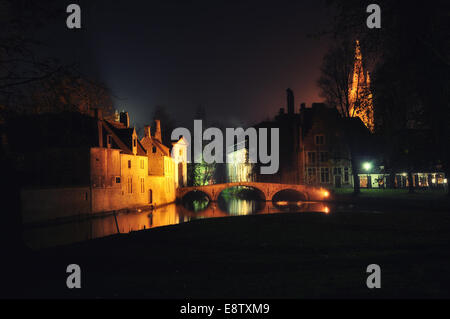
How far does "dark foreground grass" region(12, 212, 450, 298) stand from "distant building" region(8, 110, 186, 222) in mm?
9283

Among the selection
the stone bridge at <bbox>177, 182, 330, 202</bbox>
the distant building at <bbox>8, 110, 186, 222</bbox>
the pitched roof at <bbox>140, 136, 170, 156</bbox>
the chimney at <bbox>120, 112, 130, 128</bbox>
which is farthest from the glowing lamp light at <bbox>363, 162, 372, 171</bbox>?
the chimney at <bbox>120, 112, 130, 128</bbox>

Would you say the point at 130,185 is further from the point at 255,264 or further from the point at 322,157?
the point at 255,264

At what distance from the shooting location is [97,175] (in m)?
32.7

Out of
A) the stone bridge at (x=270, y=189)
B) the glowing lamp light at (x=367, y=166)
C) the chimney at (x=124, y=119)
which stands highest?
the chimney at (x=124, y=119)

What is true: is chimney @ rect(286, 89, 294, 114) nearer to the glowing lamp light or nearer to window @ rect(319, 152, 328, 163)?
window @ rect(319, 152, 328, 163)

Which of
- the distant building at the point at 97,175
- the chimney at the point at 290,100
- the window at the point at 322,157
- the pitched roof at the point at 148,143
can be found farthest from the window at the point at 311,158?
the pitched roof at the point at 148,143

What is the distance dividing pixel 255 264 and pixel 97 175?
93.8 ft

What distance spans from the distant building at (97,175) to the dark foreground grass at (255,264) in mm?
9283

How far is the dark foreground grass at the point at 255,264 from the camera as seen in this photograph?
17.3ft

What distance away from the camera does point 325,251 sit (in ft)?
25.3

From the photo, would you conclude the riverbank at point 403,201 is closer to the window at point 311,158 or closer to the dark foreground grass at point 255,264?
the window at point 311,158

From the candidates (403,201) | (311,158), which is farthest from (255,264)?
(311,158)

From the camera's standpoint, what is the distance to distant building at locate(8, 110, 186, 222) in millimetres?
25719
